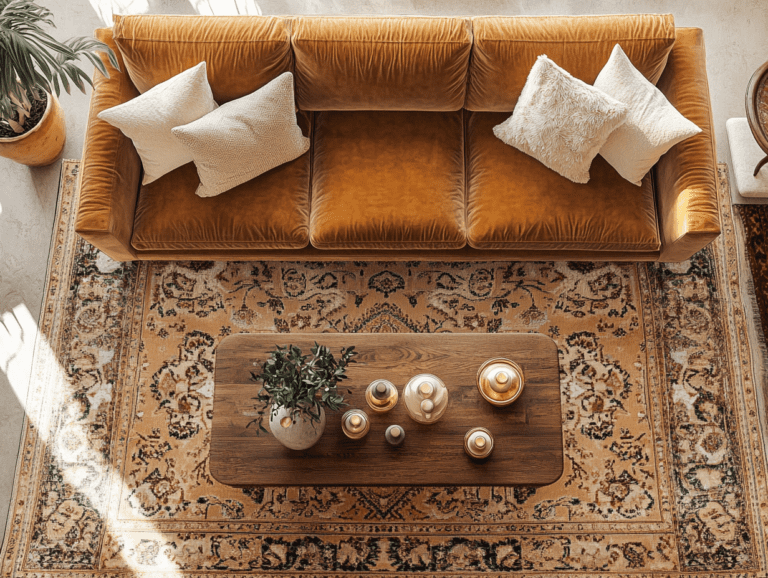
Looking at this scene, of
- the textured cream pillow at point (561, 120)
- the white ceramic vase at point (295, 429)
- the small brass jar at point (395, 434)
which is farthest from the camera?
the textured cream pillow at point (561, 120)

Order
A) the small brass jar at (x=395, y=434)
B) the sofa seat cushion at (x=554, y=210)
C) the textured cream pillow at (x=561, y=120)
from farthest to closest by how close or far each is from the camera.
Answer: the sofa seat cushion at (x=554, y=210)
the textured cream pillow at (x=561, y=120)
the small brass jar at (x=395, y=434)

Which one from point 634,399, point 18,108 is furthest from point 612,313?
point 18,108

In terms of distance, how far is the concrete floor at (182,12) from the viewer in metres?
2.68

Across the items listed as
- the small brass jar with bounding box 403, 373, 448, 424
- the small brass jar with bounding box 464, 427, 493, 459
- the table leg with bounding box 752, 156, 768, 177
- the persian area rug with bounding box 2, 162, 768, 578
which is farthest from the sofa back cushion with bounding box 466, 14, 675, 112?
the small brass jar with bounding box 464, 427, 493, 459

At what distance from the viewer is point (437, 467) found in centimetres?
203

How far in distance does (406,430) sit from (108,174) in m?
1.46

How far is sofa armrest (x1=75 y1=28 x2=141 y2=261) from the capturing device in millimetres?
2209

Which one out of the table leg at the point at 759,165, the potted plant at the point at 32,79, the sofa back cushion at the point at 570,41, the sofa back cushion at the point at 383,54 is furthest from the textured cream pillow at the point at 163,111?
the table leg at the point at 759,165

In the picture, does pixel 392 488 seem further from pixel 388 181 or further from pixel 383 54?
pixel 383 54

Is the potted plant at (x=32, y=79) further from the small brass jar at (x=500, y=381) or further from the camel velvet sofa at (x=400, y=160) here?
the small brass jar at (x=500, y=381)

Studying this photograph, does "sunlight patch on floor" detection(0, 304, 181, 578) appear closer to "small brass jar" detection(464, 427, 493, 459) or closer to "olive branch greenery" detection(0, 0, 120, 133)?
"olive branch greenery" detection(0, 0, 120, 133)

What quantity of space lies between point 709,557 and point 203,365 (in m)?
2.23

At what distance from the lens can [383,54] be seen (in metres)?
2.25

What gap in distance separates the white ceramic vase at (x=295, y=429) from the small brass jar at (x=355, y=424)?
0.26 ft
